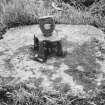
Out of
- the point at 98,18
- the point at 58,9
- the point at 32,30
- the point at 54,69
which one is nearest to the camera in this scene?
the point at 54,69

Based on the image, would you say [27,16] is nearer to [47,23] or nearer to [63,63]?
[47,23]

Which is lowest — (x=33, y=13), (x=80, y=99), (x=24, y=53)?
(x=80, y=99)

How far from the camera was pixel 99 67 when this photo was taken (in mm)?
3090

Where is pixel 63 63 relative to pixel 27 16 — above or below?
below

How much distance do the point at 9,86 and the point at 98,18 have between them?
2332mm

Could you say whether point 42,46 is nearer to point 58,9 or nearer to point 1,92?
point 1,92

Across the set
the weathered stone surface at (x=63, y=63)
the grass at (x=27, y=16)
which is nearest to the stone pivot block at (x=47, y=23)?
the weathered stone surface at (x=63, y=63)

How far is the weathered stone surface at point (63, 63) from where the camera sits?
2.86 meters

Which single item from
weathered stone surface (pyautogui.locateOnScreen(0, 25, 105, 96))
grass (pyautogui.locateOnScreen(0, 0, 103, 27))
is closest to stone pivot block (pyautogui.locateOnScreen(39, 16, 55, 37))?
weathered stone surface (pyautogui.locateOnScreen(0, 25, 105, 96))

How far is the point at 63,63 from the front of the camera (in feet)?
10.4

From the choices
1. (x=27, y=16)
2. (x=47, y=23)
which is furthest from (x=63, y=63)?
(x=27, y=16)

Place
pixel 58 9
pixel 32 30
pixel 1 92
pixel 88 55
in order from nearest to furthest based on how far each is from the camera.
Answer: pixel 1 92, pixel 88 55, pixel 32 30, pixel 58 9

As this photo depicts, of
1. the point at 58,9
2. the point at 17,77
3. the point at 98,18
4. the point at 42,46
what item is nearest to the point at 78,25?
the point at 98,18

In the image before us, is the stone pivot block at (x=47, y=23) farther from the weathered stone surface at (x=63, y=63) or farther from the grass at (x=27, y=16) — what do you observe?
the grass at (x=27, y=16)
